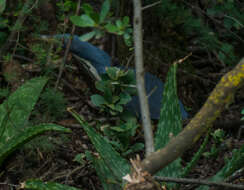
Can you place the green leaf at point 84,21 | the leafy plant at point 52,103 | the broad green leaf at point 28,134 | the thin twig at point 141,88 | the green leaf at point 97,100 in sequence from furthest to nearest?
the leafy plant at point 52,103, the green leaf at point 97,100, the broad green leaf at point 28,134, the green leaf at point 84,21, the thin twig at point 141,88

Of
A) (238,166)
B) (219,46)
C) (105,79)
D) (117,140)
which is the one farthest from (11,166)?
(219,46)

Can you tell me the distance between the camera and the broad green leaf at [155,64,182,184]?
1.20 metres

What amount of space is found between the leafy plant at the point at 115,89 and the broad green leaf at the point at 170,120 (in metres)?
0.28

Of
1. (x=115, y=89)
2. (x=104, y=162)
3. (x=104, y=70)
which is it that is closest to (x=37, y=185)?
(x=104, y=162)

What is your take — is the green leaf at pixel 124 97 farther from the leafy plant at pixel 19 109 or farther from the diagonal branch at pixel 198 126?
the diagonal branch at pixel 198 126

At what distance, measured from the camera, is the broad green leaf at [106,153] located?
1.02 meters

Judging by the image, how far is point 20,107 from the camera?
162 cm

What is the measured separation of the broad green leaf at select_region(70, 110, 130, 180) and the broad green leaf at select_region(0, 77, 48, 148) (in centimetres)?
63

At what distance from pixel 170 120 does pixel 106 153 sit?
1.11 feet

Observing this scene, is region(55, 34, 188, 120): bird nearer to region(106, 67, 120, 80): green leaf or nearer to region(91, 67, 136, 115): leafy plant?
region(91, 67, 136, 115): leafy plant

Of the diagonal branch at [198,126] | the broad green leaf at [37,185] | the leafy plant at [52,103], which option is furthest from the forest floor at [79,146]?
the diagonal branch at [198,126]

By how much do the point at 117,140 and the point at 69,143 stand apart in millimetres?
417

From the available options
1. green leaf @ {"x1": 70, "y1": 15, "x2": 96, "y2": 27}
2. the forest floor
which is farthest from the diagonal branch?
the forest floor

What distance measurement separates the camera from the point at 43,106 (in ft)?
6.70
